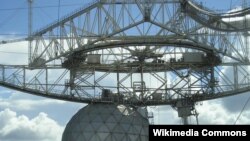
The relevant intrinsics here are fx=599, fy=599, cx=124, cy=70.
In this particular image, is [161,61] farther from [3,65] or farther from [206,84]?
[3,65]

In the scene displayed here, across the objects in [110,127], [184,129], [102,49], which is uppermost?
[102,49]

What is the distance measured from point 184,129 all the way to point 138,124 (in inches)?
2168

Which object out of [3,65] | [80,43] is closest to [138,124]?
[80,43]

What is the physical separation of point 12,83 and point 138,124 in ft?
67.1

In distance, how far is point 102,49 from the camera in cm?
8806

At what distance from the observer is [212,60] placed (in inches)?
3514

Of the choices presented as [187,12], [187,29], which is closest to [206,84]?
[187,29]

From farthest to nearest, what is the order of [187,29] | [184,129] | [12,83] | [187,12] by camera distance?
[12,83]
[187,29]
[187,12]
[184,129]

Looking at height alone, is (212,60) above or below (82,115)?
above

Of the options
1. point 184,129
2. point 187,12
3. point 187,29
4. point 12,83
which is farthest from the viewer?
point 12,83

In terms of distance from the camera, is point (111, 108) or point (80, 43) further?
point (111, 108)

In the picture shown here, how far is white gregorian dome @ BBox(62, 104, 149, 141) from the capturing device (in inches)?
3595

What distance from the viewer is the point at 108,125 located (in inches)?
3612

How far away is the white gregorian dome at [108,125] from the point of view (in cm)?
9131
